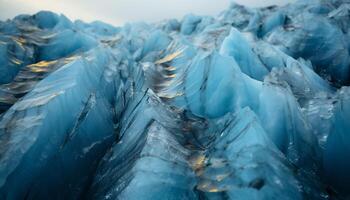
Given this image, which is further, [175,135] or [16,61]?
[16,61]

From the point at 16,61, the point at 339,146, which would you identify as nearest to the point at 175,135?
the point at 339,146

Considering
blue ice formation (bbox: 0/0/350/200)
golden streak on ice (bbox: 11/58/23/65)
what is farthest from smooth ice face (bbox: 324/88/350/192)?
golden streak on ice (bbox: 11/58/23/65)

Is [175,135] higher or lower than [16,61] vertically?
higher

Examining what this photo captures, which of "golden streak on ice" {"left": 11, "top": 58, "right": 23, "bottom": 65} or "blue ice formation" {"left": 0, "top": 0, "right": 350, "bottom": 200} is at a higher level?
"blue ice formation" {"left": 0, "top": 0, "right": 350, "bottom": 200}

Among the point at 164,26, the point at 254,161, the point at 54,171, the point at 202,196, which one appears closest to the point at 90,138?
the point at 54,171

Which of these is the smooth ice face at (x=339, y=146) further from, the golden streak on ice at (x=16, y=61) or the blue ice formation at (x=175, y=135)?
the golden streak on ice at (x=16, y=61)

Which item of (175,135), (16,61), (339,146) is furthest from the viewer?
(16,61)

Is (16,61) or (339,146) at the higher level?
(339,146)

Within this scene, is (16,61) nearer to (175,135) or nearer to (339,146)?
(175,135)

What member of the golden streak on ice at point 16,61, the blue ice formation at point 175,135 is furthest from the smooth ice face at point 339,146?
the golden streak on ice at point 16,61

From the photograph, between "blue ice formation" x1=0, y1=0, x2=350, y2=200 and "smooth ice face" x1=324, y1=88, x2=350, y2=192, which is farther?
"smooth ice face" x1=324, y1=88, x2=350, y2=192

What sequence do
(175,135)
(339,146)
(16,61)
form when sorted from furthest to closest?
(16,61), (175,135), (339,146)

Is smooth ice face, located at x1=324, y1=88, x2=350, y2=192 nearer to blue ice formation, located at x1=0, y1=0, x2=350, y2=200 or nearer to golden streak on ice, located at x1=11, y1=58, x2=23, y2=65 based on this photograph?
blue ice formation, located at x1=0, y1=0, x2=350, y2=200
